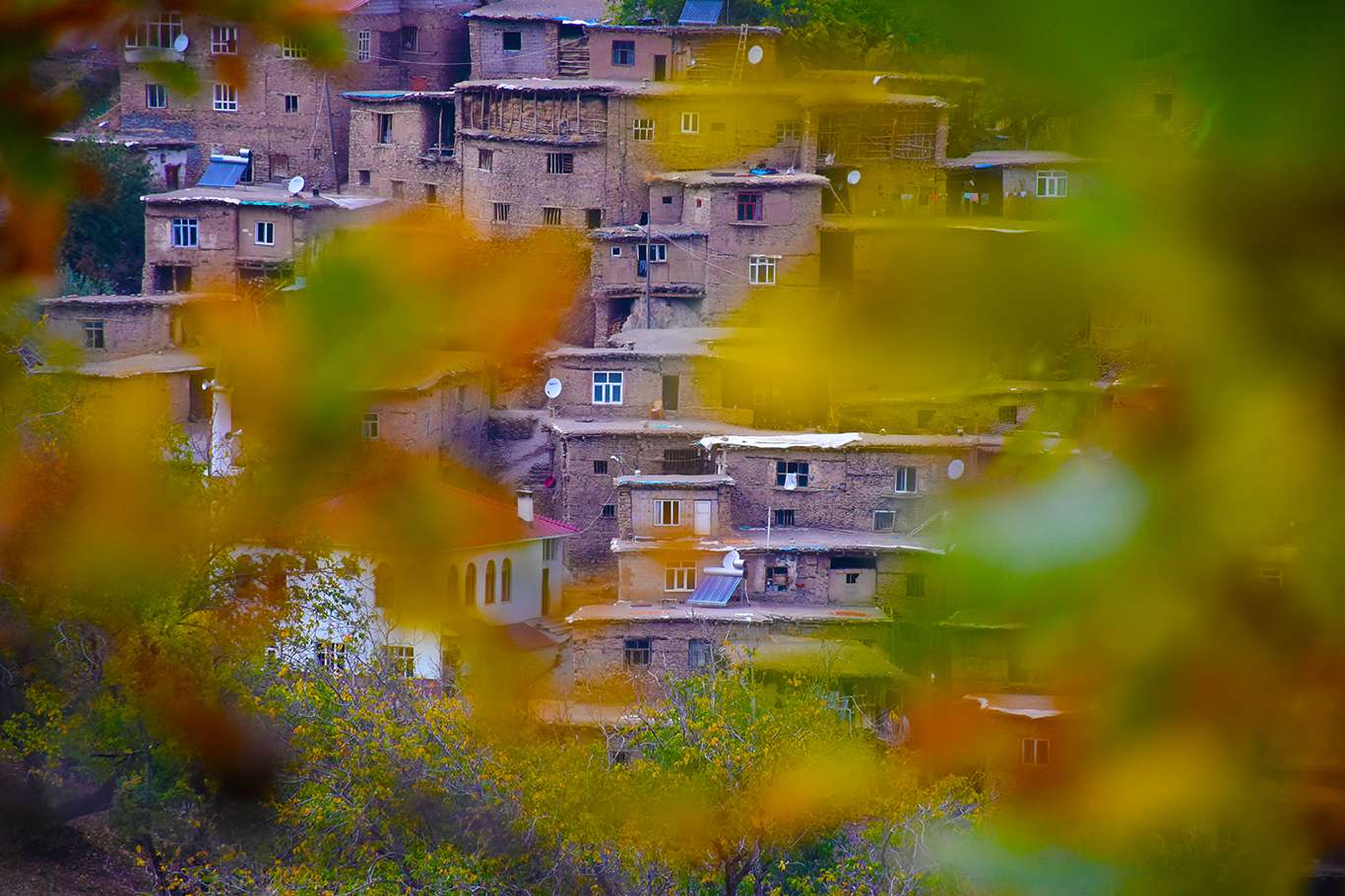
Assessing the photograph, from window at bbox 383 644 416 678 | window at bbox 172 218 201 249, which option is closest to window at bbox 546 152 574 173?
window at bbox 172 218 201 249

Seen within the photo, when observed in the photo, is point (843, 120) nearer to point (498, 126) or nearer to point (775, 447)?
point (775, 447)

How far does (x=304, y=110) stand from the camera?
48.9 ft

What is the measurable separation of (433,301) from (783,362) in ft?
1.20

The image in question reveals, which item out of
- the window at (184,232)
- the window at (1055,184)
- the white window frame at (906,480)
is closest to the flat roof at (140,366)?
the window at (1055,184)

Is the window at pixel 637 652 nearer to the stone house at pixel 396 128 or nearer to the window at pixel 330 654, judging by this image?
the window at pixel 330 654

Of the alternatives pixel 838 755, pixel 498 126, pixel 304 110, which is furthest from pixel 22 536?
pixel 304 110

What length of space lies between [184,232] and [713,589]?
4016 millimetres

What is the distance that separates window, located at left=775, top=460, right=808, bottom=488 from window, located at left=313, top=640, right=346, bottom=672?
159 inches

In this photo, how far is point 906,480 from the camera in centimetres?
1014

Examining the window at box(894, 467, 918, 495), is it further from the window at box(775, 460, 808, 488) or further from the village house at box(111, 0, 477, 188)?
the village house at box(111, 0, 477, 188)

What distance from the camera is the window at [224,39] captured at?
1.13 m

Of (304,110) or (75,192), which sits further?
(304,110)

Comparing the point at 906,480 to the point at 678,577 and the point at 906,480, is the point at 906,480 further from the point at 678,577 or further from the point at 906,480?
the point at 678,577

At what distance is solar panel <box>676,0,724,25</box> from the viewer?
13875 millimetres
